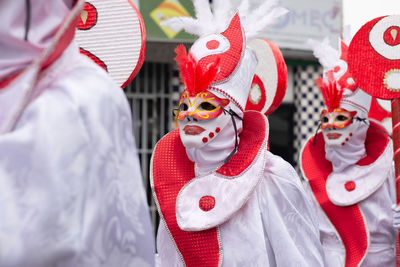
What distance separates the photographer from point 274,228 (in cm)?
254

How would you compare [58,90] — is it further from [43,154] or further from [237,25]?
[237,25]

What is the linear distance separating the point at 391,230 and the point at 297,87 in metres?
3.84

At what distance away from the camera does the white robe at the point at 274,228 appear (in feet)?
8.17

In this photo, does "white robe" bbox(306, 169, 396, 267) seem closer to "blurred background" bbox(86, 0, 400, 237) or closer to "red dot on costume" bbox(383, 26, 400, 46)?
"red dot on costume" bbox(383, 26, 400, 46)

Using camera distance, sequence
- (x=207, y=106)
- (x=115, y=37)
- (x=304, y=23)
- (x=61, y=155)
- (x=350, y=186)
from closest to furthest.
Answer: (x=61, y=155) < (x=115, y=37) < (x=207, y=106) < (x=350, y=186) < (x=304, y=23)

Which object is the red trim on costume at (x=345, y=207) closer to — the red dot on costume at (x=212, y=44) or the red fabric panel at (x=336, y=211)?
the red fabric panel at (x=336, y=211)

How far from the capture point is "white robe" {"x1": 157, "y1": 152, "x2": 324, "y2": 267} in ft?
8.17

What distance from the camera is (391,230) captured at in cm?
402

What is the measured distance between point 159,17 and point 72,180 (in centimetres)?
568

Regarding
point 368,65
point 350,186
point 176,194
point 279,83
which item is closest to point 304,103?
A: point 350,186

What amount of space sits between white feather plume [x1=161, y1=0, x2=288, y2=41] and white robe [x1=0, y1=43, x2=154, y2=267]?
1.95m

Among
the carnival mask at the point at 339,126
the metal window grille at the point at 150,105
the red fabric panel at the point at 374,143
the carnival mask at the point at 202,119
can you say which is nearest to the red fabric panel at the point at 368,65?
the carnival mask at the point at 339,126

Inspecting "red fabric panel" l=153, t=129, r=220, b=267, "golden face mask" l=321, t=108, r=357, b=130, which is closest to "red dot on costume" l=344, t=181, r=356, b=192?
"golden face mask" l=321, t=108, r=357, b=130

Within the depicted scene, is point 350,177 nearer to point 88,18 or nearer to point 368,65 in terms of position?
point 368,65
